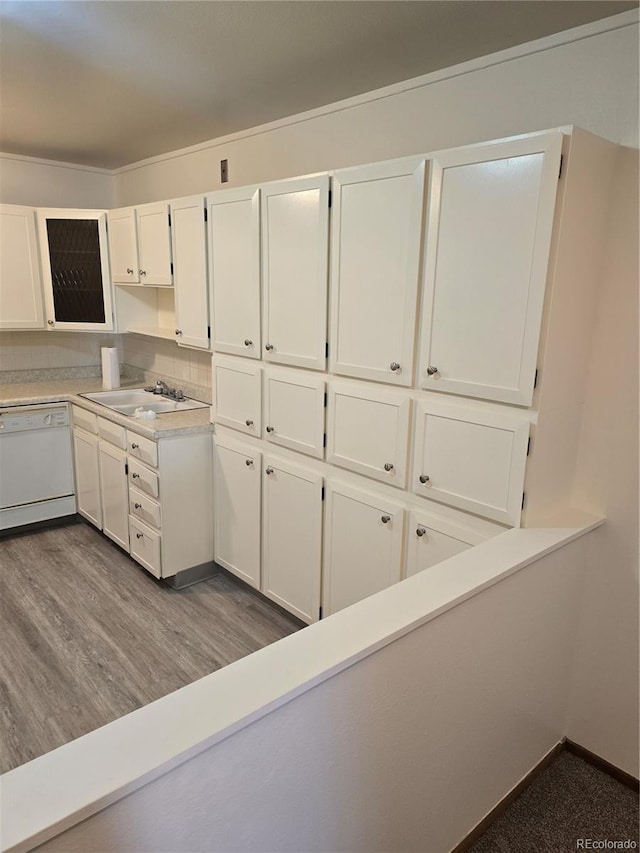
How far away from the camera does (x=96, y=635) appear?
272 centimetres

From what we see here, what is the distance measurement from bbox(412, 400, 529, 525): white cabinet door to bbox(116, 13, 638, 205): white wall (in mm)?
930

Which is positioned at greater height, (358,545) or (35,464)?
(358,545)

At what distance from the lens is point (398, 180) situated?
1.91 m

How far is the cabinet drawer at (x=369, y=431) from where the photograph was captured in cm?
206

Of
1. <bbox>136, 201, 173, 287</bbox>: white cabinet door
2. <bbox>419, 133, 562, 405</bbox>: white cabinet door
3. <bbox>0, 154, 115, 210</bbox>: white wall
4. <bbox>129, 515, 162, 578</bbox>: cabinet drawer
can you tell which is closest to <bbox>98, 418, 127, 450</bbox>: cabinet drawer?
<bbox>129, 515, 162, 578</bbox>: cabinet drawer

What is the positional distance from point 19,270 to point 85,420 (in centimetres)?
112

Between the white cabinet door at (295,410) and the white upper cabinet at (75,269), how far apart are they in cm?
181

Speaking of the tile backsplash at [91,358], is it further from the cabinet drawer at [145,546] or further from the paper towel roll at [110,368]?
the cabinet drawer at [145,546]

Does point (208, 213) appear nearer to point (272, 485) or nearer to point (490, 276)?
point (272, 485)

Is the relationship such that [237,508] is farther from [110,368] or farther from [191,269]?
[110,368]

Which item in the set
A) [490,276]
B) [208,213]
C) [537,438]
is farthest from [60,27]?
[537,438]

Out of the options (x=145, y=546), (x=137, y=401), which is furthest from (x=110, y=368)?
(x=145, y=546)

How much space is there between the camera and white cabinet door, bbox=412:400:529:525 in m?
1.75

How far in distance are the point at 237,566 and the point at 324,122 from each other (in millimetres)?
2245
